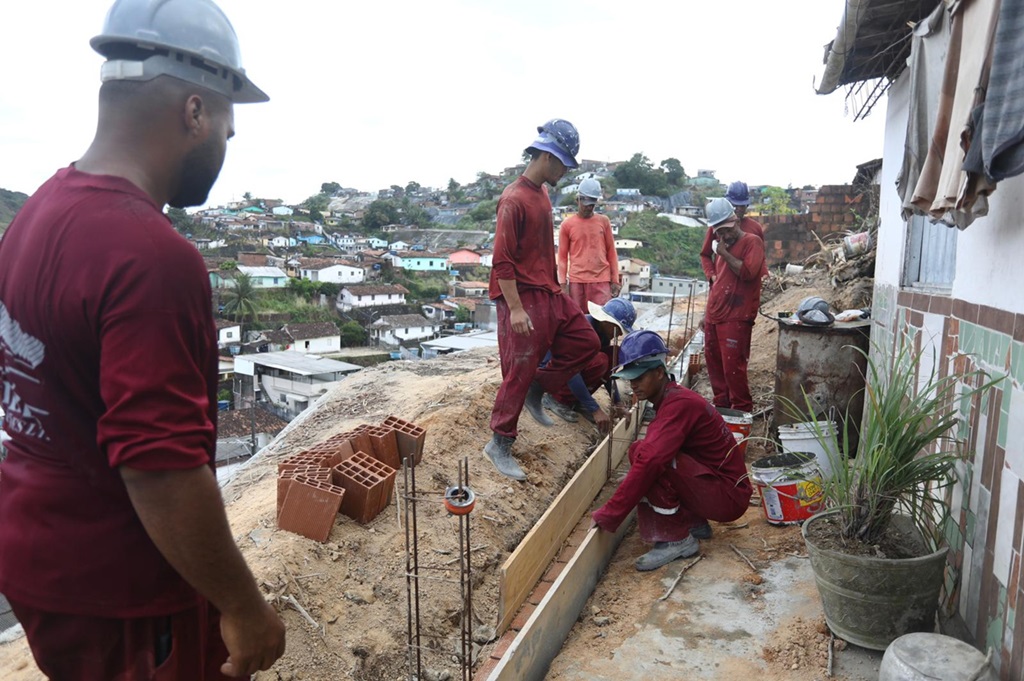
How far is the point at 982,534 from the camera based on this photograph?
2430 mm

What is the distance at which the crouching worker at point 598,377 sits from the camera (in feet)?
16.5

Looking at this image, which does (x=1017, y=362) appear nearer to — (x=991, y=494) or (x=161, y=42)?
(x=991, y=494)

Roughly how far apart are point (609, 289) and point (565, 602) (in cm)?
379

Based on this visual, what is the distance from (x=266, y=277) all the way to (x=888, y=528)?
142 ft

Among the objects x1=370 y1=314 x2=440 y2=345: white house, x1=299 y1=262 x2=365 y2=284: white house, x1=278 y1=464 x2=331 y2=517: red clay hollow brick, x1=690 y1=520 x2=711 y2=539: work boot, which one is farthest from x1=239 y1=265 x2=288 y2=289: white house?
x1=690 y1=520 x2=711 y2=539: work boot

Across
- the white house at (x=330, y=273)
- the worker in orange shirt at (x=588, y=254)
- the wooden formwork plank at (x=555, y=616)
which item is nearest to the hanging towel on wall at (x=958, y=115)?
the wooden formwork plank at (x=555, y=616)

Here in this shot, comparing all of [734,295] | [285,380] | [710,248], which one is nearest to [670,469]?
[734,295]

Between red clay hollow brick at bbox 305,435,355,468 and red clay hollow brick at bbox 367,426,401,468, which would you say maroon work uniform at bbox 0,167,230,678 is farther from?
red clay hollow brick at bbox 367,426,401,468

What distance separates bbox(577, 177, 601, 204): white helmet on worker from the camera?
604cm

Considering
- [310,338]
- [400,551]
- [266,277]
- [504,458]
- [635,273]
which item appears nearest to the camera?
[400,551]

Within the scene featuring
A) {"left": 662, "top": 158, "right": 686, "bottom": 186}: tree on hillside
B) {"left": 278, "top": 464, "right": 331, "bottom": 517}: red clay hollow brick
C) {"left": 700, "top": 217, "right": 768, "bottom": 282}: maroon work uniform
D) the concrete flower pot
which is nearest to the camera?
the concrete flower pot

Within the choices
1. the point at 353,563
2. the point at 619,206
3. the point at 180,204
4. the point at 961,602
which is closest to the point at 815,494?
the point at 961,602

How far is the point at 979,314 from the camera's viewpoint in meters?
2.62

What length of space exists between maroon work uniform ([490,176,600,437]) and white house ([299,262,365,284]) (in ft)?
139
